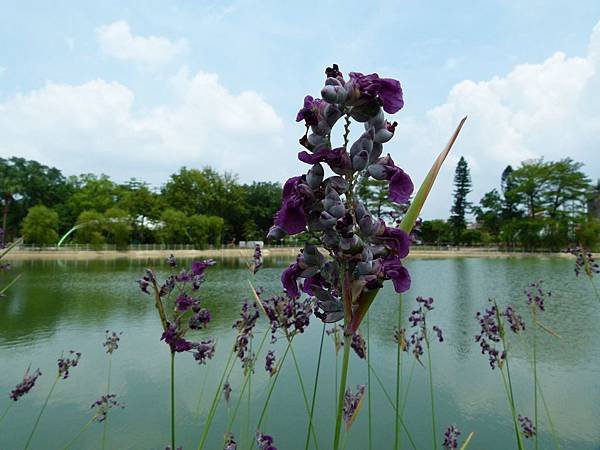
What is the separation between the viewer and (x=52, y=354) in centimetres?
816

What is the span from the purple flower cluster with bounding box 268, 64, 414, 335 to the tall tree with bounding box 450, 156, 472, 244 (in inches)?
2548

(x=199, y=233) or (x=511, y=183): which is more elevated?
(x=511, y=183)

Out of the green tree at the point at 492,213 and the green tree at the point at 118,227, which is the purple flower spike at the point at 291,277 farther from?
the green tree at the point at 492,213

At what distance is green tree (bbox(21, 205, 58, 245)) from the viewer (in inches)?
1608

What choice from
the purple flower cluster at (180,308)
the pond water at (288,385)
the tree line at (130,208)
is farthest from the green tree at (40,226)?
the purple flower cluster at (180,308)

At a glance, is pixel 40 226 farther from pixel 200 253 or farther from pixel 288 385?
pixel 288 385

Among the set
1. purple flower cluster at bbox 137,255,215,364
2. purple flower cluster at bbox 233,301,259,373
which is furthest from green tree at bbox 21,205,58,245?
purple flower cluster at bbox 137,255,215,364

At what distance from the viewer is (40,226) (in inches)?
1619

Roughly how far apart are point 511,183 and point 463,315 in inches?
2142

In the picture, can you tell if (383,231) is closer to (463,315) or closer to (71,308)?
(463,315)

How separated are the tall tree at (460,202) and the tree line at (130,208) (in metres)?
28.2

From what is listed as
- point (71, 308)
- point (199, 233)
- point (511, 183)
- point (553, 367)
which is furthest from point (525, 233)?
point (71, 308)

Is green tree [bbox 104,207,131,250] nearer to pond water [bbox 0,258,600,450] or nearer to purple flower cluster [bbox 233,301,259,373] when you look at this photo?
pond water [bbox 0,258,600,450]

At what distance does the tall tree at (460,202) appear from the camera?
201ft
